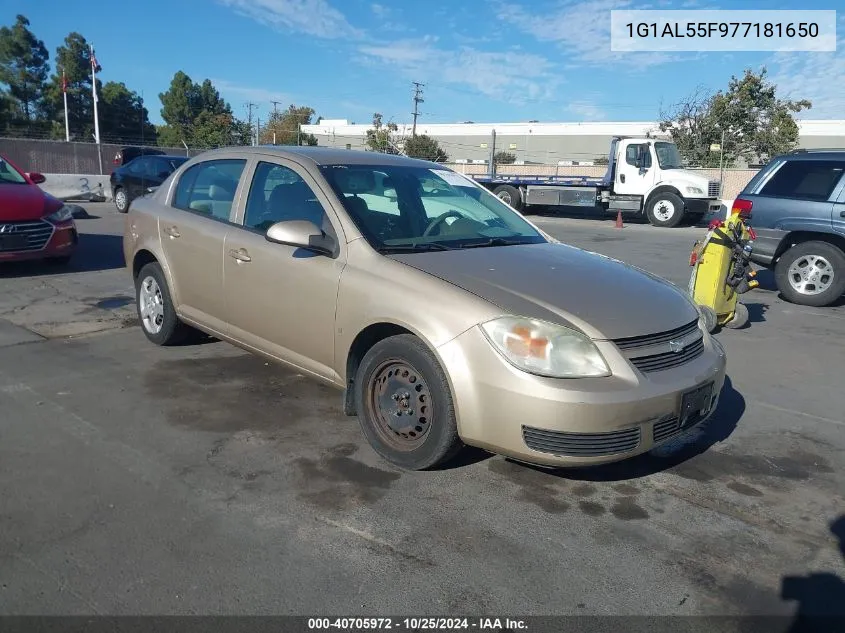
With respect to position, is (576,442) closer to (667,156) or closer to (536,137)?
(667,156)

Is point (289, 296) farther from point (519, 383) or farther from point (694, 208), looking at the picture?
point (694, 208)

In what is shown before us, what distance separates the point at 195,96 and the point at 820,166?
237 feet

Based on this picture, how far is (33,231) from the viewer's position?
27.5ft

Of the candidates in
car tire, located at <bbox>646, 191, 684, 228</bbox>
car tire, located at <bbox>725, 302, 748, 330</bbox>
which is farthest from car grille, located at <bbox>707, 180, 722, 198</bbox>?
car tire, located at <bbox>725, 302, 748, 330</bbox>

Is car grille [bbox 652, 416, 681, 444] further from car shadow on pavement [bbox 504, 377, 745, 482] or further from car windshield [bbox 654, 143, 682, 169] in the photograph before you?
car windshield [bbox 654, 143, 682, 169]

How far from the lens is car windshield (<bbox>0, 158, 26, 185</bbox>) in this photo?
29.5ft

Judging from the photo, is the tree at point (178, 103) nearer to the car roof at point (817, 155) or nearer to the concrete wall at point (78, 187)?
the concrete wall at point (78, 187)

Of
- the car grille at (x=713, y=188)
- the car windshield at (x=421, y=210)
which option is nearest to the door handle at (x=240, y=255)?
the car windshield at (x=421, y=210)

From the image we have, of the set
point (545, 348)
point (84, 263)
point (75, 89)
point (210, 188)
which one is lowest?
point (84, 263)

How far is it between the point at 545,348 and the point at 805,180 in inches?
290

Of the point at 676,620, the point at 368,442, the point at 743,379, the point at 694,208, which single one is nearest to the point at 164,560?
the point at 368,442

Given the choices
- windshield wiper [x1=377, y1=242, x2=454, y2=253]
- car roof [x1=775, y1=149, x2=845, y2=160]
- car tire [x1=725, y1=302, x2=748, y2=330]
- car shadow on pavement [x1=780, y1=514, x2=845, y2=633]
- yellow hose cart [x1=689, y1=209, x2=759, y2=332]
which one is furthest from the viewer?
car roof [x1=775, y1=149, x2=845, y2=160]

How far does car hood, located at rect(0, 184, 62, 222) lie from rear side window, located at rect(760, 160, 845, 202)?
371 inches

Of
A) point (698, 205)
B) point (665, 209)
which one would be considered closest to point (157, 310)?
point (665, 209)
